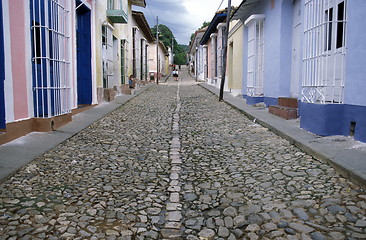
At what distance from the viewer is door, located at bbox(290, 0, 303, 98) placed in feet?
27.5

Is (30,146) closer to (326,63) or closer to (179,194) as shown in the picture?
(179,194)

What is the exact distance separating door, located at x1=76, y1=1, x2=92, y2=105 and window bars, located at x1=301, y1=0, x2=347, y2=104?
20.4 ft

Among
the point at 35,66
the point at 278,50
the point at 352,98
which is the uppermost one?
the point at 278,50

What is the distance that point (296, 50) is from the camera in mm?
8555

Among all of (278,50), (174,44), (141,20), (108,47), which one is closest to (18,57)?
(278,50)

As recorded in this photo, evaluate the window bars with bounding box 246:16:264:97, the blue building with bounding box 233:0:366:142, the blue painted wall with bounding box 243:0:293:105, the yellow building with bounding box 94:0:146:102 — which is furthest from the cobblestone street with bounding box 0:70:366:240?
the yellow building with bounding box 94:0:146:102

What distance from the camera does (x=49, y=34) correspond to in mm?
6414

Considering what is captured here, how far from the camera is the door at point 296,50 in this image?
8.39 m

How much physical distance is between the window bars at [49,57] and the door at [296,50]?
5.29 m

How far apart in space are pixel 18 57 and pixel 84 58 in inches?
188

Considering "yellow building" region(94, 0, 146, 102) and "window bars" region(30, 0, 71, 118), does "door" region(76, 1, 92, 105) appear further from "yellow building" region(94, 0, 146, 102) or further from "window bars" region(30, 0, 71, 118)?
"window bars" region(30, 0, 71, 118)

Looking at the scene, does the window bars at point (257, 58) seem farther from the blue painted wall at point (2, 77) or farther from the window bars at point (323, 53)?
the blue painted wall at point (2, 77)

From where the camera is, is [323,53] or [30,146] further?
[323,53]

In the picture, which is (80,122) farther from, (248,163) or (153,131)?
(248,163)
